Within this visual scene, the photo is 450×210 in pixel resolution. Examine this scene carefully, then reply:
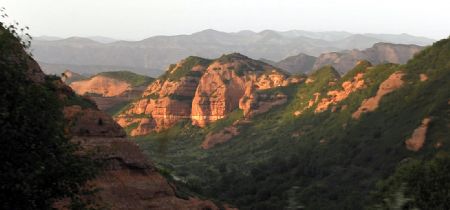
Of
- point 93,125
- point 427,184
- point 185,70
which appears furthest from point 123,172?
point 185,70

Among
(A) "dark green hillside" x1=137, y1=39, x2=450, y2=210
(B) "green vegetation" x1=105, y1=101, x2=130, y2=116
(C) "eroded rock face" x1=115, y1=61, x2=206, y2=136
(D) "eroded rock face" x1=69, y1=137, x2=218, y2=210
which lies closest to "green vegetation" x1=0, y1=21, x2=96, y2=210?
(D) "eroded rock face" x1=69, y1=137, x2=218, y2=210

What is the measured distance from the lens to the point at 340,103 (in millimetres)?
120688

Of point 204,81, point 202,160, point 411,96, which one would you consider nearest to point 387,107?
point 411,96

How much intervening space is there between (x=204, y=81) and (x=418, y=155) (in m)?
104

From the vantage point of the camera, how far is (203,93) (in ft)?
539

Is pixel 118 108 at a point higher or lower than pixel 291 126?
lower

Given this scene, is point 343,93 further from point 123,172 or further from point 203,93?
point 123,172

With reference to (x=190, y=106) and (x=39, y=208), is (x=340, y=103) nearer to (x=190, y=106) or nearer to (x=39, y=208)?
(x=190, y=106)

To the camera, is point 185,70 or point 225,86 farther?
point 185,70

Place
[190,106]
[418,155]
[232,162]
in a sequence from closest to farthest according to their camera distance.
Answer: [418,155] → [232,162] → [190,106]

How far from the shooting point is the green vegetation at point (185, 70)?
179m

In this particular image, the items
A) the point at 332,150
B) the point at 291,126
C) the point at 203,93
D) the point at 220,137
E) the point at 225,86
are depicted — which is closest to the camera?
the point at 332,150

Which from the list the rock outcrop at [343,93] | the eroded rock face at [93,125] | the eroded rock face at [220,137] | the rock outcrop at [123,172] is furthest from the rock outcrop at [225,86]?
the rock outcrop at [123,172]

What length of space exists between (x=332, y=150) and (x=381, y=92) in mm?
18753
